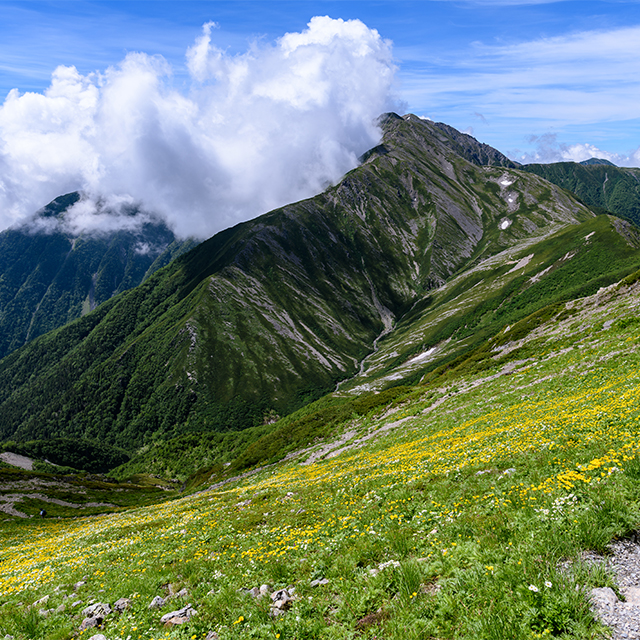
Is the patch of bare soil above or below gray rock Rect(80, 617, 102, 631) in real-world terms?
below

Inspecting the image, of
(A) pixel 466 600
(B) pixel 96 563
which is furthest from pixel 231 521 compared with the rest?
(A) pixel 466 600

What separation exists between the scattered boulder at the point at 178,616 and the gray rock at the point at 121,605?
191 centimetres

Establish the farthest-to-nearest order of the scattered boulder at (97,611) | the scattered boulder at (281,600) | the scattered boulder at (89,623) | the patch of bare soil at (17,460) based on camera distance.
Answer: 1. the patch of bare soil at (17,460)
2. the scattered boulder at (97,611)
3. the scattered boulder at (89,623)
4. the scattered boulder at (281,600)

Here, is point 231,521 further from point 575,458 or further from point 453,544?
point 575,458

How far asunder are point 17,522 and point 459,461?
95205 mm

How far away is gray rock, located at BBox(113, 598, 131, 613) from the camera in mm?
10477

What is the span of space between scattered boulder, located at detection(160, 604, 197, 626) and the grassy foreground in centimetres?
23

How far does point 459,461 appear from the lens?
1781 centimetres

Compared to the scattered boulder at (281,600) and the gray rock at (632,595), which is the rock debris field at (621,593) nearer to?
the gray rock at (632,595)

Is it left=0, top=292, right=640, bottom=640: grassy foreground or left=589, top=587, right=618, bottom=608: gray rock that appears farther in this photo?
left=0, top=292, right=640, bottom=640: grassy foreground

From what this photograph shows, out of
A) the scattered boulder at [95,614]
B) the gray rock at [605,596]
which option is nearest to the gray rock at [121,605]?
the scattered boulder at [95,614]

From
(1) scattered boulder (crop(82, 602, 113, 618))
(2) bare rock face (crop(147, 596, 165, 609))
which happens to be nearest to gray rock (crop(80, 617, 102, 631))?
(1) scattered boulder (crop(82, 602, 113, 618))

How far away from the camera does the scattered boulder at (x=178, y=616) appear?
29.5ft

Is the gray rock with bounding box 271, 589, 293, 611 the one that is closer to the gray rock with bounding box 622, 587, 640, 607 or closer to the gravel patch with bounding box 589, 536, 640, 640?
the gravel patch with bounding box 589, 536, 640, 640
